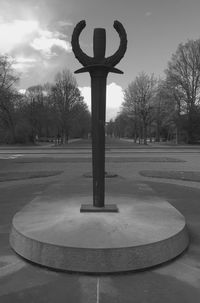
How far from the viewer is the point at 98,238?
509 centimetres

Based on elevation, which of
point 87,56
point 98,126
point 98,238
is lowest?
point 98,238

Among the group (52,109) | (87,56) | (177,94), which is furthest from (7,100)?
(87,56)

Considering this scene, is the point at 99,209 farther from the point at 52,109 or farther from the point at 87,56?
the point at 52,109

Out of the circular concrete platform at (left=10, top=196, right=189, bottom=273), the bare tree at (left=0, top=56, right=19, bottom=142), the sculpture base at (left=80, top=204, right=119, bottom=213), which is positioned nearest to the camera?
the circular concrete platform at (left=10, top=196, right=189, bottom=273)

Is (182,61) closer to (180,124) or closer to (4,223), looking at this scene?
(180,124)

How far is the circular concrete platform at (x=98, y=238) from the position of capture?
15.3 ft

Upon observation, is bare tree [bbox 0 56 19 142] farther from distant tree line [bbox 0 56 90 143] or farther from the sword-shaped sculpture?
the sword-shaped sculpture

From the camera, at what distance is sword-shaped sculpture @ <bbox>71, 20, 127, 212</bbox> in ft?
23.0

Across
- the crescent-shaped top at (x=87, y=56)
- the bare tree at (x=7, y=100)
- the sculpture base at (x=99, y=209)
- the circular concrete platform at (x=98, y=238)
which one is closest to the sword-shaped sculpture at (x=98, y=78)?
the crescent-shaped top at (x=87, y=56)

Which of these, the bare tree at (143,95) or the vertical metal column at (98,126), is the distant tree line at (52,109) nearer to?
the bare tree at (143,95)

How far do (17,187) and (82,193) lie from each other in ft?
14.3

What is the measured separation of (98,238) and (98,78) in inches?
135

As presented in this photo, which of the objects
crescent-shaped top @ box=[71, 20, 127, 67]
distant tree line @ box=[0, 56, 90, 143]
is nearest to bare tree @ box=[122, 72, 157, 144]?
distant tree line @ box=[0, 56, 90, 143]

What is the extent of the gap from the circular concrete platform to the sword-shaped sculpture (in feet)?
2.60
